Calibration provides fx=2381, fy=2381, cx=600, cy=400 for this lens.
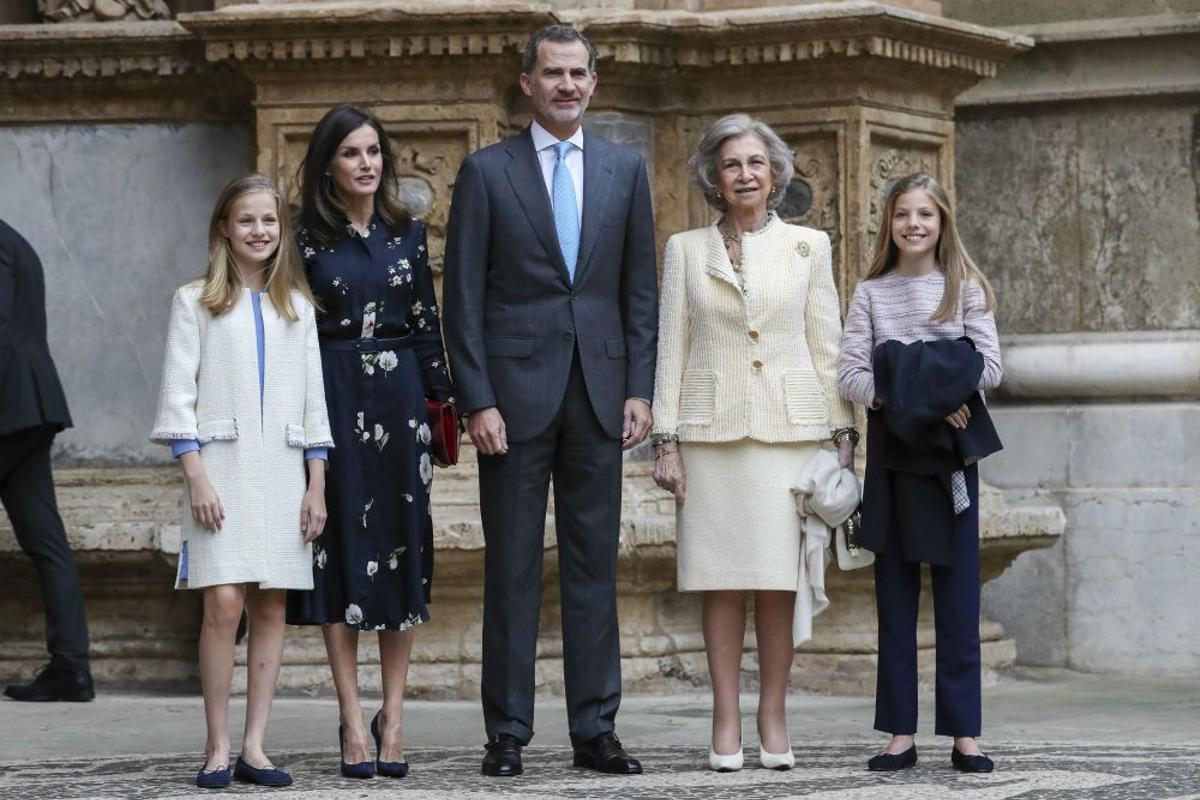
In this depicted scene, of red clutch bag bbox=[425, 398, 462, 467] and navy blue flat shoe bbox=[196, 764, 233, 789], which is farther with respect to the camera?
red clutch bag bbox=[425, 398, 462, 467]

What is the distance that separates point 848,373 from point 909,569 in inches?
20.4

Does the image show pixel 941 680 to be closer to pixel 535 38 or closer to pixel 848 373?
pixel 848 373

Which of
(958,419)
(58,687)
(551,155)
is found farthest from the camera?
(58,687)

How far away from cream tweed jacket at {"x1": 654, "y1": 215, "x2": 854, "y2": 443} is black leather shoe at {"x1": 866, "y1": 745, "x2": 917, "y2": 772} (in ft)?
2.67

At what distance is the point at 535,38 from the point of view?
6.08m

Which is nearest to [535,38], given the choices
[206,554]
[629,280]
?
[629,280]

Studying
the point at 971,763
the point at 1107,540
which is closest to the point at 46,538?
the point at 971,763

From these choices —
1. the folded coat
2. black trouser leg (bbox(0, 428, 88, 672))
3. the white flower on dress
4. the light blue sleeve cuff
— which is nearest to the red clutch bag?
the white flower on dress

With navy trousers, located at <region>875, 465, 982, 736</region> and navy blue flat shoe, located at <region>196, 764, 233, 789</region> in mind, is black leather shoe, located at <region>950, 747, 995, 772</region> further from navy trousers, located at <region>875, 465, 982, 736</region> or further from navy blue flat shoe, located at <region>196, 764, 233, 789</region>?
navy blue flat shoe, located at <region>196, 764, 233, 789</region>

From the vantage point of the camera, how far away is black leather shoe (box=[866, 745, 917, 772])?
584 centimetres

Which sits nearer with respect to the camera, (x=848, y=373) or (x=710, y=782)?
(x=710, y=782)

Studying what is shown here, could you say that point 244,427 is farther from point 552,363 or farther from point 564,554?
point 564,554

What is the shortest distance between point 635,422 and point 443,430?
19.2 inches

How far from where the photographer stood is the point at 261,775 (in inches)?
221
